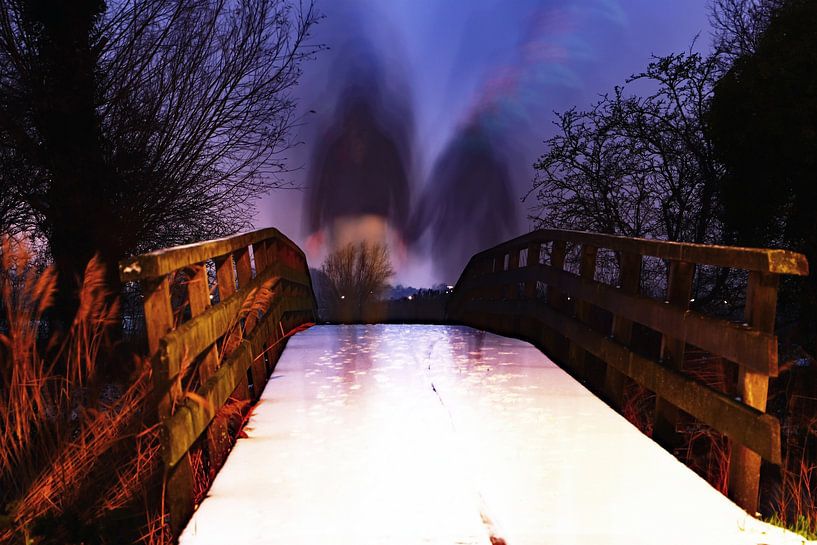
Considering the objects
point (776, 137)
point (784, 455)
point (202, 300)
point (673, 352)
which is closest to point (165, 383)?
point (202, 300)

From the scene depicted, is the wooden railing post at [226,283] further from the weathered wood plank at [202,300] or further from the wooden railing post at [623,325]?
the wooden railing post at [623,325]

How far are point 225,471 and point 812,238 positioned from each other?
13.2 metres

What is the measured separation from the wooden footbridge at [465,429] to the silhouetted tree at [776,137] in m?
9.32

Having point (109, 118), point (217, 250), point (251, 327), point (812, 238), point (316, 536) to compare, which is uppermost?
point (109, 118)

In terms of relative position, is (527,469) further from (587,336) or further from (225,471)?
(587,336)

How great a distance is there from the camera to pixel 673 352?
16.8ft

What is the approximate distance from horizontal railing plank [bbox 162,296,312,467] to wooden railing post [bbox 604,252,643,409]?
2809mm

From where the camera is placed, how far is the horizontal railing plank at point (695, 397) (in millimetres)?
4020

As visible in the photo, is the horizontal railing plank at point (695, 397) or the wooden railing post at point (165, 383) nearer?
the wooden railing post at point (165, 383)

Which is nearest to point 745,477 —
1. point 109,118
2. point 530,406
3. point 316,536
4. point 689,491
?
point 689,491

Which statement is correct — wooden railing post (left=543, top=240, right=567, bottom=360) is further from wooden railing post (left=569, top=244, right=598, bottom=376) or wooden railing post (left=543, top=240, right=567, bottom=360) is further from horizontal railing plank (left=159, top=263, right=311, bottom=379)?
horizontal railing plank (left=159, top=263, right=311, bottom=379)

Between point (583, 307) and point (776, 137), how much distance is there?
9.73 meters

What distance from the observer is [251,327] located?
618 centimetres

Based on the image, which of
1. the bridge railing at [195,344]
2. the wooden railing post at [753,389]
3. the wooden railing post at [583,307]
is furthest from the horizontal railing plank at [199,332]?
the wooden railing post at [583,307]
